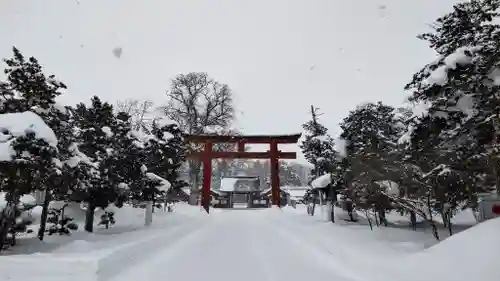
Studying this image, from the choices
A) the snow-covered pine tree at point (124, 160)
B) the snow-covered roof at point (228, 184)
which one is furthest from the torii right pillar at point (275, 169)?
the snow-covered roof at point (228, 184)

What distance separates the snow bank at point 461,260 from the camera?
464cm

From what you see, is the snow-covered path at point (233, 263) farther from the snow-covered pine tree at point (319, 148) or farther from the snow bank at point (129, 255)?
the snow-covered pine tree at point (319, 148)

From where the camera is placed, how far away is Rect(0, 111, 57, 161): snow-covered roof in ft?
21.9

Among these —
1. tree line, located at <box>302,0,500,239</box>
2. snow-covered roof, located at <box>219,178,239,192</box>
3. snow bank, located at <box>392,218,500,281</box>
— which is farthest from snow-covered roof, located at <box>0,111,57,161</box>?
snow-covered roof, located at <box>219,178,239,192</box>

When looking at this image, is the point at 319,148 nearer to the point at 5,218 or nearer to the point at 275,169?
the point at 275,169

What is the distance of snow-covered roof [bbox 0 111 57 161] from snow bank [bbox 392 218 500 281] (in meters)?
6.88

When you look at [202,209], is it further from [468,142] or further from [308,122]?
[468,142]

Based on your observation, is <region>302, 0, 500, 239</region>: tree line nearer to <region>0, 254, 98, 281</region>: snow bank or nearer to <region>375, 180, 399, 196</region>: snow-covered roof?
<region>375, 180, 399, 196</region>: snow-covered roof

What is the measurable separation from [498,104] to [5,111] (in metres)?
10.8

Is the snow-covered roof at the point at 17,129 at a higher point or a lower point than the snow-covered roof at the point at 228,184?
lower

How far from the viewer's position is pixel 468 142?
29.0 feet

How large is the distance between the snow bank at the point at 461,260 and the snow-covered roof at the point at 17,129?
688cm

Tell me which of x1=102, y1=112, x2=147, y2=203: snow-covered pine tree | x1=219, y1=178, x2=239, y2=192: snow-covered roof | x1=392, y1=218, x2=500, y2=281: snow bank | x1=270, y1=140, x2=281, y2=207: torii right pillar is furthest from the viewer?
x1=219, y1=178, x2=239, y2=192: snow-covered roof

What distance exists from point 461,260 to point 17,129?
26.0 feet
